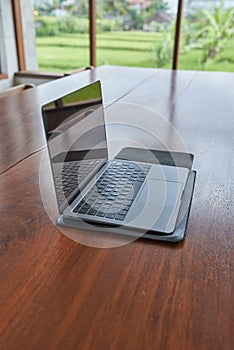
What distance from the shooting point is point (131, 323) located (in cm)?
45

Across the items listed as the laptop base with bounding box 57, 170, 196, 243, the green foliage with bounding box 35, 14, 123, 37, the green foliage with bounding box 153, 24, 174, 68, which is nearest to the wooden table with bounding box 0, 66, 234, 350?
the laptop base with bounding box 57, 170, 196, 243

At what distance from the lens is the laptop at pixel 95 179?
646mm

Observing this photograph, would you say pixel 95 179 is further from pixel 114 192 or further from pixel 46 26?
pixel 46 26

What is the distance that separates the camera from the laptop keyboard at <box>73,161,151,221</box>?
67 cm

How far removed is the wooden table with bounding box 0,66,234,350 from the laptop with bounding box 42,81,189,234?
2.0 inches

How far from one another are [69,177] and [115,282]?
251 mm

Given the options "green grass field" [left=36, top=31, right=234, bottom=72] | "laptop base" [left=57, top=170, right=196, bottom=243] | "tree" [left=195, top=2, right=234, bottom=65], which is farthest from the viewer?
"green grass field" [left=36, top=31, right=234, bottom=72]

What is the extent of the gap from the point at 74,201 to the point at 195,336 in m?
0.35

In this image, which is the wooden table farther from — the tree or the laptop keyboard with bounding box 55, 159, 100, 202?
the tree

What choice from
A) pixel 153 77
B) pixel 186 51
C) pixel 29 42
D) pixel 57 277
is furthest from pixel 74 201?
pixel 29 42

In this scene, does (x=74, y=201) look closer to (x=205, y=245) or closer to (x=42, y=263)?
(x=42, y=263)

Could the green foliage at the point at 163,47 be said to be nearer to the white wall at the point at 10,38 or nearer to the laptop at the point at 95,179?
the white wall at the point at 10,38

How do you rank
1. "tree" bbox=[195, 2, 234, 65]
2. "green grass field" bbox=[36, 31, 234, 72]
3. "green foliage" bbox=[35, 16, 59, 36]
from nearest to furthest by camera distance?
"tree" bbox=[195, 2, 234, 65], "green grass field" bbox=[36, 31, 234, 72], "green foliage" bbox=[35, 16, 59, 36]

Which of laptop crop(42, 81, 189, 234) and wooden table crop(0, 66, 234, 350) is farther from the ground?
laptop crop(42, 81, 189, 234)
